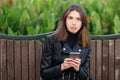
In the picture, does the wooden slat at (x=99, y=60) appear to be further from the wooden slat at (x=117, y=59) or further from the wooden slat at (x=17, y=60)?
the wooden slat at (x=17, y=60)

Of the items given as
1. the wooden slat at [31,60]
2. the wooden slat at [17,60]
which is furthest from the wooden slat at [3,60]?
the wooden slat at [31,60]

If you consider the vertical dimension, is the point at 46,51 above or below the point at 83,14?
below

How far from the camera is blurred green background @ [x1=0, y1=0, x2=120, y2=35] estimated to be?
4.87m

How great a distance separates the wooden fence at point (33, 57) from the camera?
189 inches

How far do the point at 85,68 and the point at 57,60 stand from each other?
0.97ft

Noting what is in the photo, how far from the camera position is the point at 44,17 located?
4.88 meters

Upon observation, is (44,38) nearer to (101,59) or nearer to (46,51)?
(46,51)

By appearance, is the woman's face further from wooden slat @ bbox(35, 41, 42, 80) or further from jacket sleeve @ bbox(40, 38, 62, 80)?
wooden slat @ bbox(35, 41, 42, 80)

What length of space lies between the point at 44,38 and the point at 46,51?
1.11ft

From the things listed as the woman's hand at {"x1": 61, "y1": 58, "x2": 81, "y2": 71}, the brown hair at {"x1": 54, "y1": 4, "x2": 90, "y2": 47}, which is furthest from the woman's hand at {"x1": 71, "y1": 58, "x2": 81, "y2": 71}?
the brown hair at {"x1": 54, "y1": 4, "x2": 90, "y2": 47}

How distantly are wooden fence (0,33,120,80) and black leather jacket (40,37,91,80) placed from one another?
12.3 inches

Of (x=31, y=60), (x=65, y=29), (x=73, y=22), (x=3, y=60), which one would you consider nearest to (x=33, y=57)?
(x=31, y=60)

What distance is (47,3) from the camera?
525 cm

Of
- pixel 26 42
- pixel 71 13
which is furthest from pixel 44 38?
pixel 71 13
